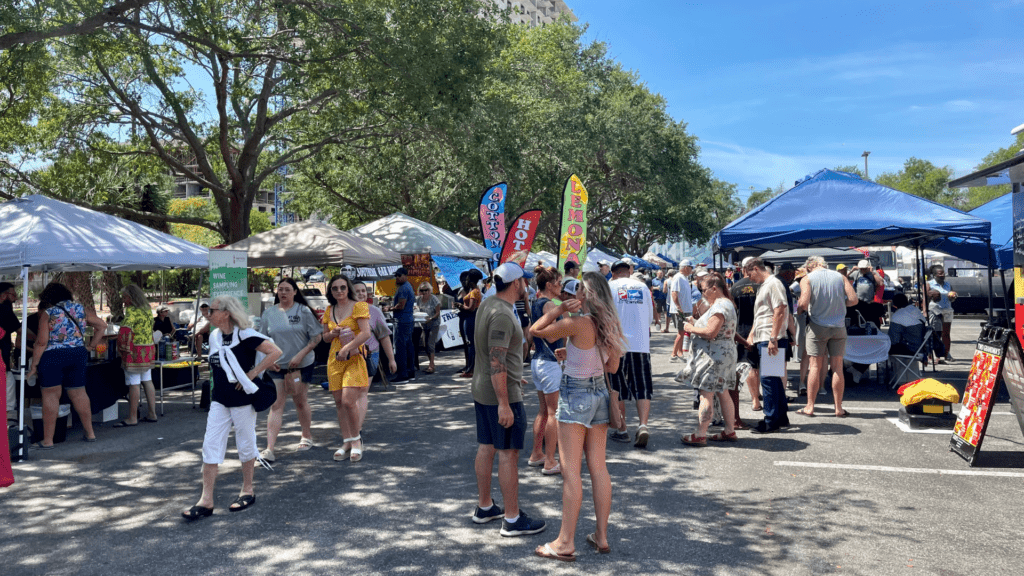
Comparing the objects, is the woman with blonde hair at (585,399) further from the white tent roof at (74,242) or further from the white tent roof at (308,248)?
the white tent roof at (308,248)

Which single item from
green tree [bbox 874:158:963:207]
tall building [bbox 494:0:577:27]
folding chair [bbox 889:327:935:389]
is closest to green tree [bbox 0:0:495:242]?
folding chair [bbox 889:327:935:389]

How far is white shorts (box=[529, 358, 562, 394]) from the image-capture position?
603 centimetres

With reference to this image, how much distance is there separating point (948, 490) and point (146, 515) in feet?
19.6

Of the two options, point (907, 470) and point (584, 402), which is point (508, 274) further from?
point (907, 470)

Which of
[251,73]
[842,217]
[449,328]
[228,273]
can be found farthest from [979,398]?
[251,73]

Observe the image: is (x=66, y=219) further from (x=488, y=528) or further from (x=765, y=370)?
(x=765, y=370)

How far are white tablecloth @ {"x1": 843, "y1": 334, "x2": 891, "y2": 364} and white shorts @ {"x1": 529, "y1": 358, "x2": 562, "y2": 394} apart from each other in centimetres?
580

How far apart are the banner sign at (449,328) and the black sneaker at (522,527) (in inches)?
445

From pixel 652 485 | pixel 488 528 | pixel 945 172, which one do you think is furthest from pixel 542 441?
pixel 945 172

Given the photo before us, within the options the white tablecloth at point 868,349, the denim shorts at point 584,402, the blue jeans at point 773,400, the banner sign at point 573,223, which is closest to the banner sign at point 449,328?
the banner sign at point 573,223

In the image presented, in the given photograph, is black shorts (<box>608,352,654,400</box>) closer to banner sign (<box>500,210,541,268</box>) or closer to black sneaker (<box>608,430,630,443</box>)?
black sneaker (<box>608,430,630,443</box>)

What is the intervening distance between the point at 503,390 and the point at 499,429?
268 mm

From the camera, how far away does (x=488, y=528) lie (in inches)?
188

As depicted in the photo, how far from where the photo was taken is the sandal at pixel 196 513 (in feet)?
16.5
